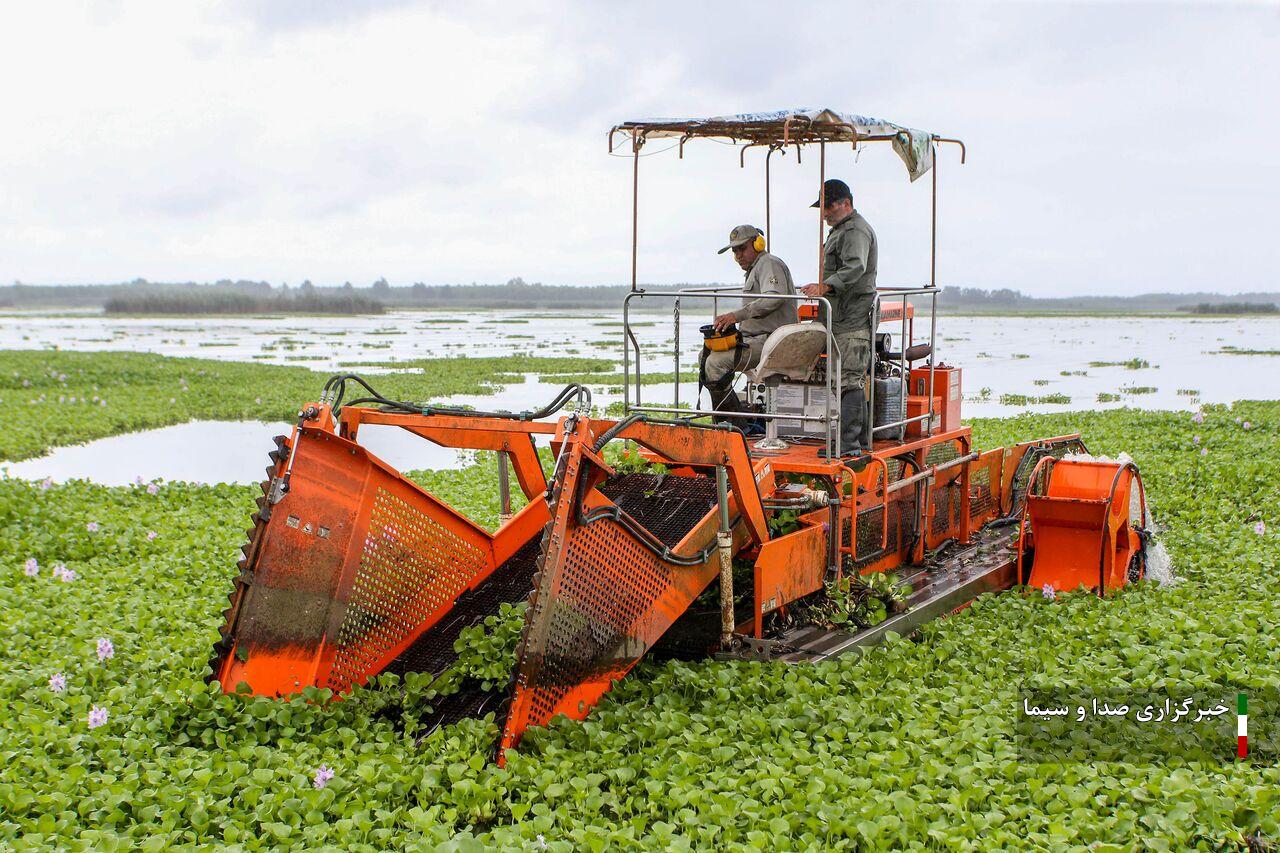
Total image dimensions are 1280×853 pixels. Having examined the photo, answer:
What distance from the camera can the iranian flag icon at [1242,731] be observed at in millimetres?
4680

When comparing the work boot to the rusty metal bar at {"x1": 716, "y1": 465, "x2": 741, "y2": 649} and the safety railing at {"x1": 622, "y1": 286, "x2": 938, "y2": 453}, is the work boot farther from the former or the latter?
the rusty metal bar at {"x1": 716, "y1": 465, "x2": 741, "y2": 649}

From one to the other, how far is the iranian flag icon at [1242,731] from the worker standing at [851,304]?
2694mm

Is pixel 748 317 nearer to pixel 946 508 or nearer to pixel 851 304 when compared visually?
pixel 851 304

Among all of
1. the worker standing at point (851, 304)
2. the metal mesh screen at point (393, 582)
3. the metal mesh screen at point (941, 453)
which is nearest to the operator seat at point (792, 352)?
the worker standing at point (851, 304)

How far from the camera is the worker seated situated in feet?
24.6

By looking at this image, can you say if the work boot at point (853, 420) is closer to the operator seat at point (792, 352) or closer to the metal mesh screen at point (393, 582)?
the operator seat at point (792, 352)

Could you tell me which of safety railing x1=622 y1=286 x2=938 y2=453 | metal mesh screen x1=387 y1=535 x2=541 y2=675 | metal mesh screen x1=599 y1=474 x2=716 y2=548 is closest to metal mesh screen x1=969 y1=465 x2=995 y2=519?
safety railing x1=622 y1=286 x2=938 y2=453

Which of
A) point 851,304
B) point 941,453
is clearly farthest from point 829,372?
point 941,453

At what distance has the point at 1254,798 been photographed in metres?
4.14

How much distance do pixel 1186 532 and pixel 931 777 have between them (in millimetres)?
5882

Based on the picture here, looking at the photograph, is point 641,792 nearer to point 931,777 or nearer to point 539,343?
point 931,777

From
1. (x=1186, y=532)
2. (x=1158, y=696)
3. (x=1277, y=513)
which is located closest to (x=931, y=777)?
(x=1158, y=696)

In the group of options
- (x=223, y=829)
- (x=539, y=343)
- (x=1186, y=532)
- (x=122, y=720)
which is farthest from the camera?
(x=539, y=343)

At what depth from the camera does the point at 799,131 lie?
7871 mm
